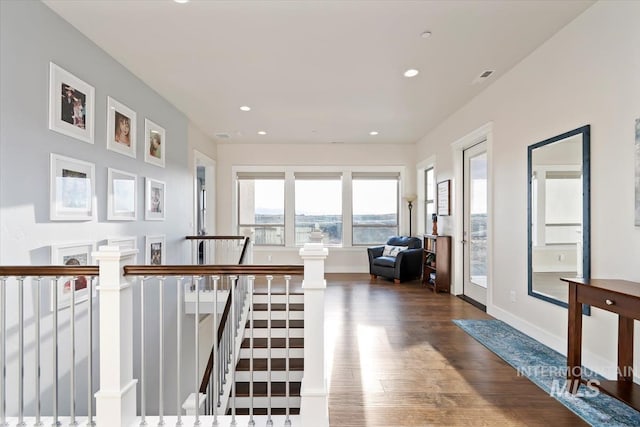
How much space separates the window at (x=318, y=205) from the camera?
751 cm

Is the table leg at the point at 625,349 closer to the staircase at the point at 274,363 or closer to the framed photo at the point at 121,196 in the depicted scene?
the staircase at the point at 274,363

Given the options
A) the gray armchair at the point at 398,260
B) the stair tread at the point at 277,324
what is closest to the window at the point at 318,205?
the gray armchair at the point at 398,260

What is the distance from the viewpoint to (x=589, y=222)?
2.69 m

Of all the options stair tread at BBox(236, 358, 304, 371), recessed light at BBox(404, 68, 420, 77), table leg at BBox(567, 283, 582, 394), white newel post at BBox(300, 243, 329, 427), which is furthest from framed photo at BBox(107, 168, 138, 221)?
table leg at BBox(567, 283, 582, 394)

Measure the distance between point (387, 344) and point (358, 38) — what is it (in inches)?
116

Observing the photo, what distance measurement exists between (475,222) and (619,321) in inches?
107

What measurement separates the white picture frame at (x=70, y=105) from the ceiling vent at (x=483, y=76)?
4131 mm

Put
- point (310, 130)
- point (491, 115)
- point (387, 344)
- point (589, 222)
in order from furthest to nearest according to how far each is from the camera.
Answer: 1. point (310, 130)
2. point (491, 115)
3. point (387, 344)
4. point (589, 222)

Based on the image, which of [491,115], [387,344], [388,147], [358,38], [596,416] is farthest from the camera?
[388,147]

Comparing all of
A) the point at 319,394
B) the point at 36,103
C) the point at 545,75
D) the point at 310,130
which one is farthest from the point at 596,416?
the point at 310,130

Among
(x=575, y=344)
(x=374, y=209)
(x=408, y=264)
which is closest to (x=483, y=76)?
(x=575, y=344)

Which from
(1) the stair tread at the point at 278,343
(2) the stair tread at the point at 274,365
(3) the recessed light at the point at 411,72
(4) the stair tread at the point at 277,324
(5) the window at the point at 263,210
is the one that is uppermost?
(3) the recessed light at the point at 411,72

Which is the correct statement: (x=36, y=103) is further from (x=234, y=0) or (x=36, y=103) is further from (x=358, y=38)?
(x=358, y=38)

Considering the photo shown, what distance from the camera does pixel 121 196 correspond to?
3.62 meters
